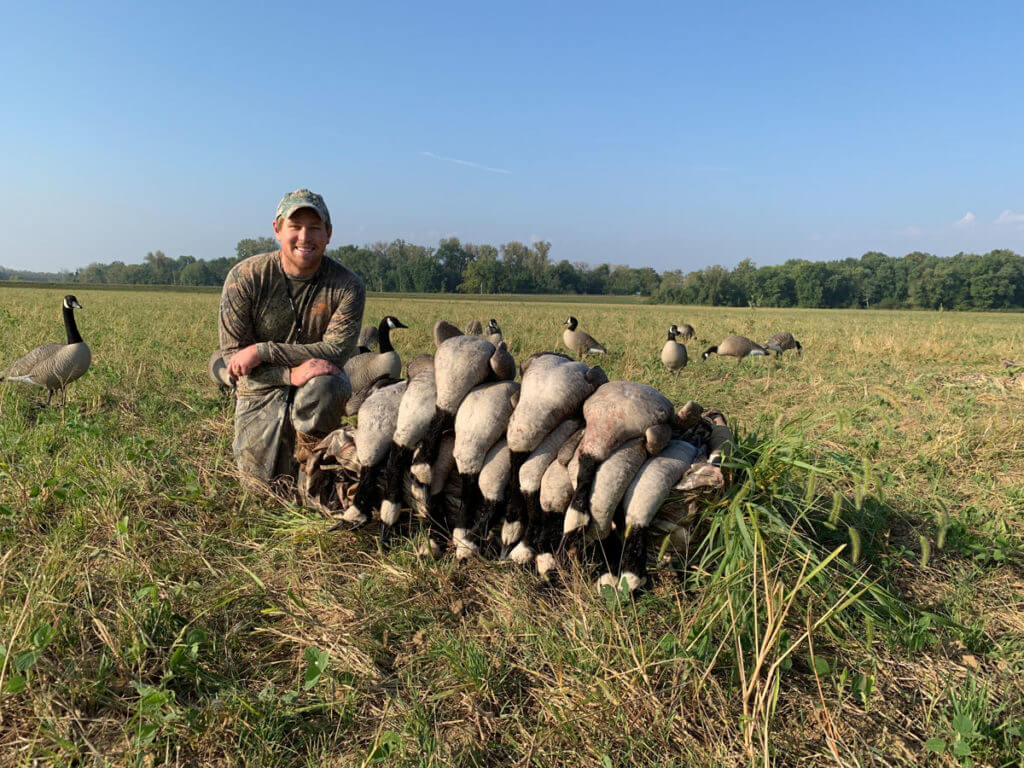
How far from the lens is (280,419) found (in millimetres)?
4363

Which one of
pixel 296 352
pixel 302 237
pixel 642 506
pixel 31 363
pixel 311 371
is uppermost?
pixel 302 237

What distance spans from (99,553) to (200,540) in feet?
1.60

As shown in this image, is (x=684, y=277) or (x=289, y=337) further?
(x=684, y=277)

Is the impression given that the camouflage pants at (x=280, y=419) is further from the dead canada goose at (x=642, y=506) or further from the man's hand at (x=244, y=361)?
the dead canada goose at (x=642, y=506)

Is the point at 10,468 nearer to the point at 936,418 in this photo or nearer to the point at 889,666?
the point at 889,666

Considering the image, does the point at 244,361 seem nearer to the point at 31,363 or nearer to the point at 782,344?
the point at 31,363

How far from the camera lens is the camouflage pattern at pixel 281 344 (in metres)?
4.26

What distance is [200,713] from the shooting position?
213cm

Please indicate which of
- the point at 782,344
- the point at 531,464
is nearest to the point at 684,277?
the point at 782,344

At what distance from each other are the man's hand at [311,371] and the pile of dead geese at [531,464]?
941 millimetres

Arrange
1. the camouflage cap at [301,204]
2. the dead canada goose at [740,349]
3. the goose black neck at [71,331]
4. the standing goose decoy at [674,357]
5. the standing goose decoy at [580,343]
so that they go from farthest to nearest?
the standing goose decoy at [580,343], the dead canada goose at [740,349], the standing goose decoy at [674,357], the goose black neck at [71,331], the camouflage cap at [301,204]

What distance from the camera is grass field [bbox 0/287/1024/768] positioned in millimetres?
2055

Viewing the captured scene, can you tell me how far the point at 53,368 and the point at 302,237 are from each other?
15.5ft

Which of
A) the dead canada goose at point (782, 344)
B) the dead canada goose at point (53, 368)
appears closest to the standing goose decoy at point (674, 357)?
the dead canada goose at point (782, 344)
